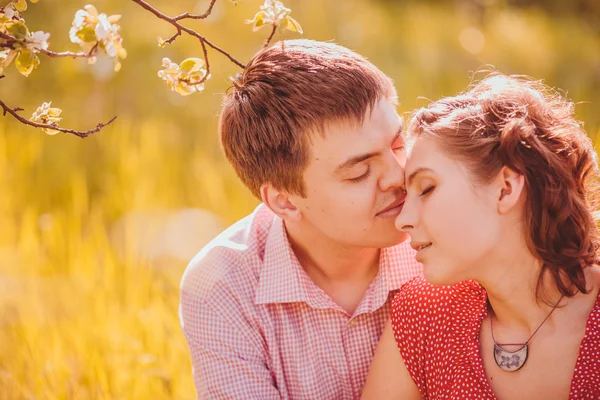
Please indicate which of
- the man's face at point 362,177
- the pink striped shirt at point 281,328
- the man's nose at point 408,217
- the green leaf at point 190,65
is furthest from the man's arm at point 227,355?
the green leaf at point 190,65

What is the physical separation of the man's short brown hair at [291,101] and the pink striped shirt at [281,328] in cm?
30

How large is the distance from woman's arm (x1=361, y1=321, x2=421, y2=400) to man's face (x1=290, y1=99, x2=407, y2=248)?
0.95 feet

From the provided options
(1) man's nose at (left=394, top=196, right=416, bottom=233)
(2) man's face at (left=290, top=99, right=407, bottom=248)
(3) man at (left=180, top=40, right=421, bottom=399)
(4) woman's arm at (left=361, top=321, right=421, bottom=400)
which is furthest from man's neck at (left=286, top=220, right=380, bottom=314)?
(1) man's nose at (left=394, top=196, right=416, bottom=233)

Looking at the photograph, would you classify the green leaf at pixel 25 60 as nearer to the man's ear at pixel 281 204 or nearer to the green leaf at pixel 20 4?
the green leaf at pixel 20 4

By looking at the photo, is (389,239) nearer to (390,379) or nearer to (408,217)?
(408,217)

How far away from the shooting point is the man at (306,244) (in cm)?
237

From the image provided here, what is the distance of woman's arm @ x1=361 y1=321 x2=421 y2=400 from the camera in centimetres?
229

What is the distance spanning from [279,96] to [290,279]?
1.86ft

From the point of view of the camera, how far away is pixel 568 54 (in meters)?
5.34

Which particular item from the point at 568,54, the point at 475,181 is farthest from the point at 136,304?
the point at 568,54

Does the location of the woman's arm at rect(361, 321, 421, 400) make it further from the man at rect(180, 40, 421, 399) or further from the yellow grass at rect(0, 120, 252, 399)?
the yellow grass at rect(0, 120, 252, 399)

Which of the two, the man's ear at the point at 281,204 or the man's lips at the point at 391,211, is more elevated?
the man's lips at the point at 391,211

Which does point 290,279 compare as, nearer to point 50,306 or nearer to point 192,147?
point 50,306

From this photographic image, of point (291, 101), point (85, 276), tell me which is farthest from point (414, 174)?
point (85, 276)
